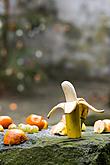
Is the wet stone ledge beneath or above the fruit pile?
beneath

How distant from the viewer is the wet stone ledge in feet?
6.87

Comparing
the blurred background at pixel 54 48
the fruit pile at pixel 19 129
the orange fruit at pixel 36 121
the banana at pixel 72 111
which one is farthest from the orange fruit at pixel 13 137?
the blurred background at pixel 54 48

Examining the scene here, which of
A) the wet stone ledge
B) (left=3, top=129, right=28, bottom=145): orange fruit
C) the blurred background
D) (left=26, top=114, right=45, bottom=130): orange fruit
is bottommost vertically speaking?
the wet stone ledge

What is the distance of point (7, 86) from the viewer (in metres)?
9.88

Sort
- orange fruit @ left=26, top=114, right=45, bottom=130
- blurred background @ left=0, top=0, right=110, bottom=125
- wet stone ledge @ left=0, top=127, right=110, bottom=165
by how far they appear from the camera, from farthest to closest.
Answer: blurred background @ left=0, top=0, right=110, bottom=125 < orange fruit @ left=26, top=114, right=45, bottom=130 < wet stone ledge @ left=0, top=127, right=110, bottom=165

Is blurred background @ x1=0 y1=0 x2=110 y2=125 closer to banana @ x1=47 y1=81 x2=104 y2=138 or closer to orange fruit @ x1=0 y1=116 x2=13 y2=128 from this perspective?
orange fruit @ x1=0 y1=116 x2=13 y2=128

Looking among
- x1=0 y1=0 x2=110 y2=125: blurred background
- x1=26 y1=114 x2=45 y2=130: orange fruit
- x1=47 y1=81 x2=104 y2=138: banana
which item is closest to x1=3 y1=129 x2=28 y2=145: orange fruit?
x1=47 y1=81 x2=104 y2=138: banana

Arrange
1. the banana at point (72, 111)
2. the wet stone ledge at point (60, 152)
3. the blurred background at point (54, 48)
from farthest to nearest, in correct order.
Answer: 1. the blurred background at point (54, 48)
2. the banana at point (72, 111)
3. the wet stone ledge at point (60, 152)

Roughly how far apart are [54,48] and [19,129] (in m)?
8.98

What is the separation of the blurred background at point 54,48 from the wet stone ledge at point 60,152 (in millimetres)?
7435

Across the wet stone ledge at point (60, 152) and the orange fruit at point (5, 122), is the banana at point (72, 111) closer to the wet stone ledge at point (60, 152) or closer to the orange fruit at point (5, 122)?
the wet stone ledge at point (60, 152)

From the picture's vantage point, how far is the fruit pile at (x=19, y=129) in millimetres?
2221

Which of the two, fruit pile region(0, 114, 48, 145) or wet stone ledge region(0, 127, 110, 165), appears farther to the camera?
fruit pile region(0, 114, 48, 145)

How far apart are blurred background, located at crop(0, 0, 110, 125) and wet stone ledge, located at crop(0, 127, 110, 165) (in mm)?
7435
